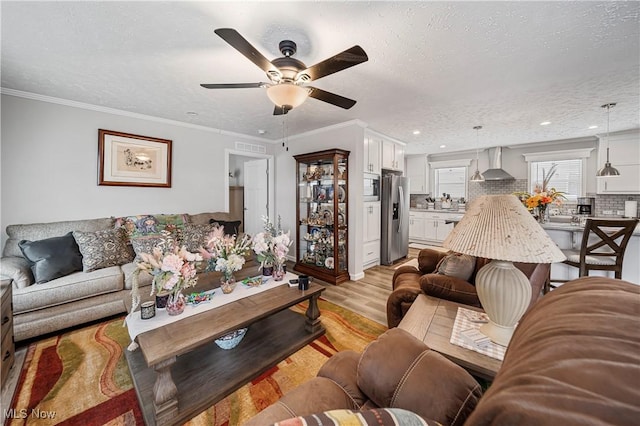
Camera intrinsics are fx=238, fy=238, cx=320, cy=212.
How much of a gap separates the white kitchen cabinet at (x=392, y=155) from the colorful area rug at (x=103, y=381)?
3.06 m

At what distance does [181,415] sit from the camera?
4.52ft

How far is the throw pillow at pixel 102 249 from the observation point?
99.1 inches

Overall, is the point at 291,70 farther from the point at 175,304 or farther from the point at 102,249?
the point at 102,249

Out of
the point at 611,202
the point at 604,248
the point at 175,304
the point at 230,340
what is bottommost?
the point at 230,340

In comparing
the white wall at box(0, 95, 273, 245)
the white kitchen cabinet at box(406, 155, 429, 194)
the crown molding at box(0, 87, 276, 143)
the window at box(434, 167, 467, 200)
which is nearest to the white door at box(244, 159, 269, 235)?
the crown molding at box(0, 87, 276, 143)

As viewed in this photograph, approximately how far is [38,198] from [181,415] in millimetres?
3108

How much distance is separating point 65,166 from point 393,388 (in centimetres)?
409

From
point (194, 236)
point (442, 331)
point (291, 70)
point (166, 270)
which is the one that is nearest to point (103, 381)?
point (166, 270)

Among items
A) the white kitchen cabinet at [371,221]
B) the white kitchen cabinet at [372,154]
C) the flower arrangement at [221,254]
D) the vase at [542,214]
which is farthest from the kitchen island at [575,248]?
the flower arrangement at [221,254]

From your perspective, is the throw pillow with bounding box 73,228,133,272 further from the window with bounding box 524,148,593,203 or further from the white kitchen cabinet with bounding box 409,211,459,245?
the window with bounding box 524,148,593,203

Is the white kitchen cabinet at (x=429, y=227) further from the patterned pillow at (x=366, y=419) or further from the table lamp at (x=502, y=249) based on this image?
the patterned pillow at (x=366, y=419)

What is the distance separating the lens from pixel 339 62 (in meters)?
1.53

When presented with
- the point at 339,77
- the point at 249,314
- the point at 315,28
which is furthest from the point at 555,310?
the point at 339,77

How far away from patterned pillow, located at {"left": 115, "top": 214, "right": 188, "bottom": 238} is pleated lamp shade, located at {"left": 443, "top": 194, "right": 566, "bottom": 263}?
3.30 meters
